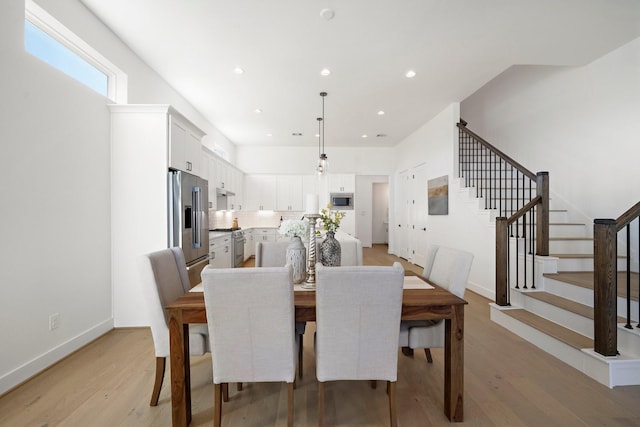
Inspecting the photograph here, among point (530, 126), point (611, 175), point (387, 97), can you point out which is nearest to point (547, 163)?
point (530, 126)

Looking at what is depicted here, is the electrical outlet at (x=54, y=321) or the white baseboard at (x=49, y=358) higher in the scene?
the electrical outlet at (x=54, y=321)

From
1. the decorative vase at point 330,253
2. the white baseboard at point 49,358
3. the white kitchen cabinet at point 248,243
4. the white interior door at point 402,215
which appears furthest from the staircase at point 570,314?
the white kitchen cabinet at point 248,243

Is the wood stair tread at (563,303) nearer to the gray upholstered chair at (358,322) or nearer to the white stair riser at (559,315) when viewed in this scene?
the white stair riser at (559,315)

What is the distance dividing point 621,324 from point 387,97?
381cm

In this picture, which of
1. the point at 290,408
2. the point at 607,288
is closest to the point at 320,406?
the point at 290,408

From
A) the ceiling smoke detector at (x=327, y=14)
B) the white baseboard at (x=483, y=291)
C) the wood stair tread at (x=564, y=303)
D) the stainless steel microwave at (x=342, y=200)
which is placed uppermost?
the ceiling smoke detector at (x=327, y=14)

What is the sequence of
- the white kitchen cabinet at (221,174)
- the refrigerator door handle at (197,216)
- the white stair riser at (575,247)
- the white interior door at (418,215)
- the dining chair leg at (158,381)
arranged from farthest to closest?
the white interior door at (418,215) → the white kitchen cabinet at (221,174) → the white stair riser at (575,247) → the refrigerator door handle at (197,216) → the dining chair leg at (158,381)

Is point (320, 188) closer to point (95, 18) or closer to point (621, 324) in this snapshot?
point (95, 18)

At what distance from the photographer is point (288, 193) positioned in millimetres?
7539

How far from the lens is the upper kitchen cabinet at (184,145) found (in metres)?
2.99

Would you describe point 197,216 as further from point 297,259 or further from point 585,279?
point 585,279

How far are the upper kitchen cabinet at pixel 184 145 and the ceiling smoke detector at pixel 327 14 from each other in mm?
1842

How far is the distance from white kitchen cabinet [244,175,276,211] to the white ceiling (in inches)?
116

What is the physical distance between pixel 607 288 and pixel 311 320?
217 centimetres
